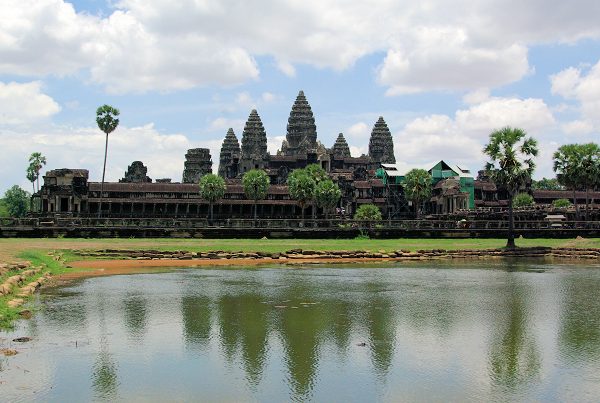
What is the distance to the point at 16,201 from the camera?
16725cm

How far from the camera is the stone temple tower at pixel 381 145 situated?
172 meters

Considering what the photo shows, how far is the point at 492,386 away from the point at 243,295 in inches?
623

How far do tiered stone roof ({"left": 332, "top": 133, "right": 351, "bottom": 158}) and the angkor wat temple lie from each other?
4399mm

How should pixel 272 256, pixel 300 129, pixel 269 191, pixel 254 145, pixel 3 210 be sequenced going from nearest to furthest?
1. pixel 272 256
2. pixel 269 191
3. pixel 254 145
4. pixel 3 210
5. pixel 300 129

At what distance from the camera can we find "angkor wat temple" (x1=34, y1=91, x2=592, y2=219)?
11544 centimetres

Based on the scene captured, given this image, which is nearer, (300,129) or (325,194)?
(325,194)

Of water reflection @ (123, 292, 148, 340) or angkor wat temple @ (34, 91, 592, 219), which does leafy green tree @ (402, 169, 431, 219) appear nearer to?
angkor wat temple @ (34, 91, 592, 219)

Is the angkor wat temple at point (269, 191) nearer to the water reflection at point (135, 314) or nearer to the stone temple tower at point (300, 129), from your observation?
the stone temple tower at point (300, 129)

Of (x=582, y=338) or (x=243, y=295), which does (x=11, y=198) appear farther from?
(x=582, y=338)

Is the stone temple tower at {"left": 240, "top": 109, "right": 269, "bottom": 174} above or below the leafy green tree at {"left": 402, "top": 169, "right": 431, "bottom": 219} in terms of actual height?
above

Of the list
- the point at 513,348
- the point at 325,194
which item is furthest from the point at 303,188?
the point at 513,348

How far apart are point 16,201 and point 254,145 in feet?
192

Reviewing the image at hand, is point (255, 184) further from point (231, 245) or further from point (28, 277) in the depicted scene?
point (28, 277)

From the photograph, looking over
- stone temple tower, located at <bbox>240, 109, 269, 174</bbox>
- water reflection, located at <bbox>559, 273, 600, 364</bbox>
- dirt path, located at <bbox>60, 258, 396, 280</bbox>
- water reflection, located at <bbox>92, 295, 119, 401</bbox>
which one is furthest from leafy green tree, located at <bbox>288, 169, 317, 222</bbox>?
water reflection, located at <bbox>92, 295, 119, 401</bbox>
